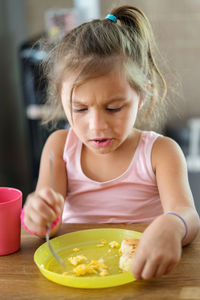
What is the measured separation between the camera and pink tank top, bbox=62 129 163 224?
124cm

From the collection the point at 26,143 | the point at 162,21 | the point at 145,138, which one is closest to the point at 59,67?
the point at 145,138

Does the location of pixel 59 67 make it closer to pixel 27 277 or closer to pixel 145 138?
pixel 145 138

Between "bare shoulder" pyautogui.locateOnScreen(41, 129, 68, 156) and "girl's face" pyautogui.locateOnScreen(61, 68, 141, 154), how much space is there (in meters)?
0.22

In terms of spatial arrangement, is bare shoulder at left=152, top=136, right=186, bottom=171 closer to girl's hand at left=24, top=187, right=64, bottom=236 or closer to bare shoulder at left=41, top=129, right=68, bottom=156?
bare shoulder at left=41, top=129, right=68, bottom=156

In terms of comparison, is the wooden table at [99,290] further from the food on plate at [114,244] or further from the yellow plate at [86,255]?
the food on plate at [114,244]

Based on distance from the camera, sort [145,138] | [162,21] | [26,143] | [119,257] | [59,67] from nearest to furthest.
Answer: [119,257] < [59,67] < [145,138] < [26,143] < [162,21]

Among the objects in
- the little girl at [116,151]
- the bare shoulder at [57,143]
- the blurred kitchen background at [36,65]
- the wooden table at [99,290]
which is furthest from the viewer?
the blurred kitchen background at [36,65]

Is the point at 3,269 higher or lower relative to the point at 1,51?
lower

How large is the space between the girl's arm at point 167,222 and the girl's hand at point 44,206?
0.59 ft

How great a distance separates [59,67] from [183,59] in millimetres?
2845

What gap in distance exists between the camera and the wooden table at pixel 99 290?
731 millimetres

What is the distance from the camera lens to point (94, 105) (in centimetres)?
102

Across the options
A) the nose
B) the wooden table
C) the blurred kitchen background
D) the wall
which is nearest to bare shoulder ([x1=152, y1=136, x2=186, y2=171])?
the nose

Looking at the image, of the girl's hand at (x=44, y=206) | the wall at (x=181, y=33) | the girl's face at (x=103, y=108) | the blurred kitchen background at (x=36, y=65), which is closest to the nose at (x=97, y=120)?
the girl's face at (x=103, y=108)
